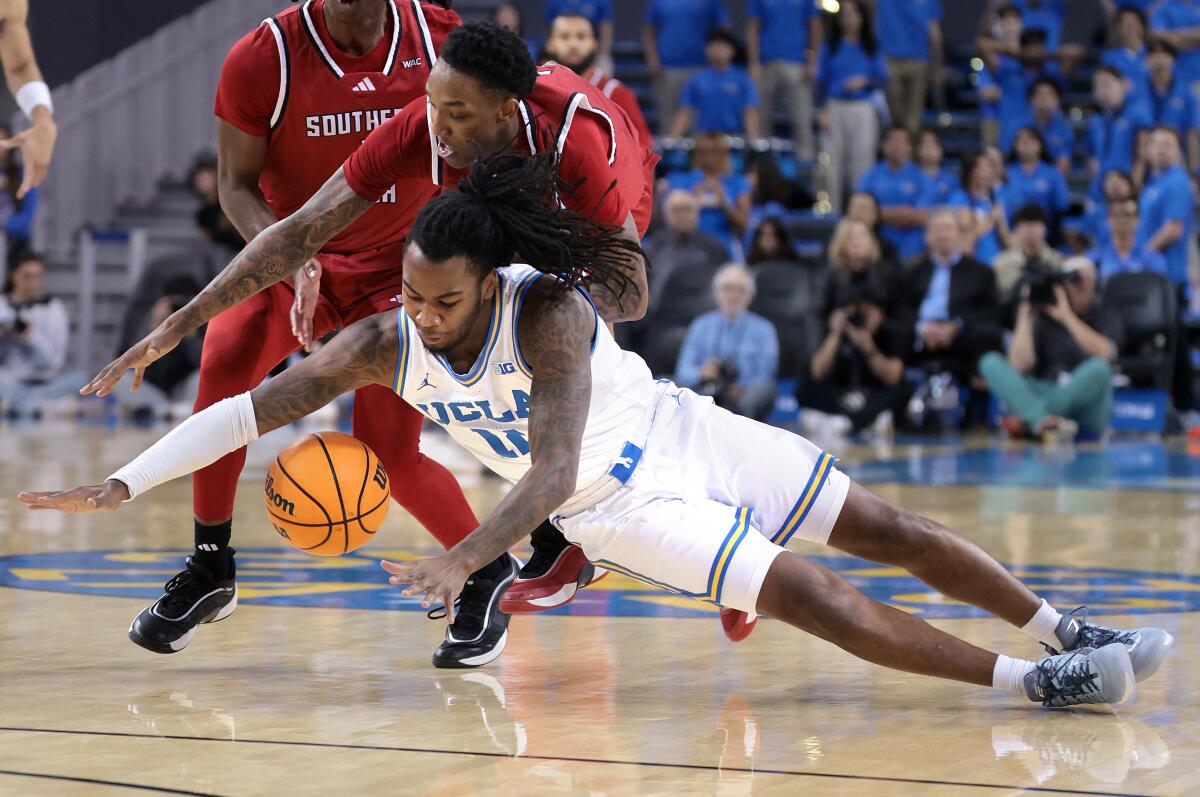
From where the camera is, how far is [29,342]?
1497cm

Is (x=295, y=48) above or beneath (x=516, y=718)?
above

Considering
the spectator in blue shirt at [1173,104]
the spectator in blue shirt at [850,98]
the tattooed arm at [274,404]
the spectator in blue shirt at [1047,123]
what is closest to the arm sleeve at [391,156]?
the tattooed arm at [274,404]

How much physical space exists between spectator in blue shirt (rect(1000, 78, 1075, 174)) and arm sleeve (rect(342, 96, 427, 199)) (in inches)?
489

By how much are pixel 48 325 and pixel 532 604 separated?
1125cm

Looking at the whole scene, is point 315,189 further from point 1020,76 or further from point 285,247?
point 1020,76

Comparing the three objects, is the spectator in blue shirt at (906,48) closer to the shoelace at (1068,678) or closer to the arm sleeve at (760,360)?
the arm sleeve at (760,360)

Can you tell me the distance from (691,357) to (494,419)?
8.92 m

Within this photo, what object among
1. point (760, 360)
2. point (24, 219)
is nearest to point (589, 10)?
point (760, 360)

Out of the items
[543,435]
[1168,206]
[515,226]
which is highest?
[515,226]

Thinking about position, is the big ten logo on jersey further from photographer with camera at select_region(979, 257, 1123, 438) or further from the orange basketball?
photographer with camera at select_region(979, 257, 1123, 438)

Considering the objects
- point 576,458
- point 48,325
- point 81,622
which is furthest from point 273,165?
point 48,325

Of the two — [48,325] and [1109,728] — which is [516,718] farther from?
[48,325]

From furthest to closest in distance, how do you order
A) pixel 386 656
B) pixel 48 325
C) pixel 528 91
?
pixel 48 325, pixel 386 656, pixel 528 91

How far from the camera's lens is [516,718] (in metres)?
3.65
